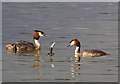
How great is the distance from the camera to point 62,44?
26547 mm

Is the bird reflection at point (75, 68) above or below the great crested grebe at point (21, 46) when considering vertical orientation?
below

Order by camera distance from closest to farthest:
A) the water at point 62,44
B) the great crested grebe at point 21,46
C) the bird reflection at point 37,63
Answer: the water at point 62,44, the bird reflection at point 37,63, the great crested grebe at point 21,46

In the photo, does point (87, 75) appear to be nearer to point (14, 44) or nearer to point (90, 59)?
point (90, 59)

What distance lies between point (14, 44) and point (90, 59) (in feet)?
13.0

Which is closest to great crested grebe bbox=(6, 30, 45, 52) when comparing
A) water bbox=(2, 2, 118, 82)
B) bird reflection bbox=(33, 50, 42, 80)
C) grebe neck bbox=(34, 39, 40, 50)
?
grebe neck bbox=(34, 39, 40, 50)

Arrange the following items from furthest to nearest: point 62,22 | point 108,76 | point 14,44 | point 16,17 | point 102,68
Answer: point 16,17 → point 62,22 → point 14,44 → point 102,68 → point 108,76

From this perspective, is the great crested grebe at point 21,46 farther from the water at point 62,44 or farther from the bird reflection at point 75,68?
the bird reflection at point 75,68

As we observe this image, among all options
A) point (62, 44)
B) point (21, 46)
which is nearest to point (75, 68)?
point (21, 46)

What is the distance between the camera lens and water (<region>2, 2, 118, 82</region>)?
63.4 ft

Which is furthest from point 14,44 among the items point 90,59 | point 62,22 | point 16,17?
point 16,17

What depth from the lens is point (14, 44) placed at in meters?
25.8

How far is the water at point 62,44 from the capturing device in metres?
19.3

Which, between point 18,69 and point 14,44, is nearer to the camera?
point 18,69

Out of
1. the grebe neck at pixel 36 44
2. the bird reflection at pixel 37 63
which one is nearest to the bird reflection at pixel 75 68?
the bird reflection at pixel 37 63
